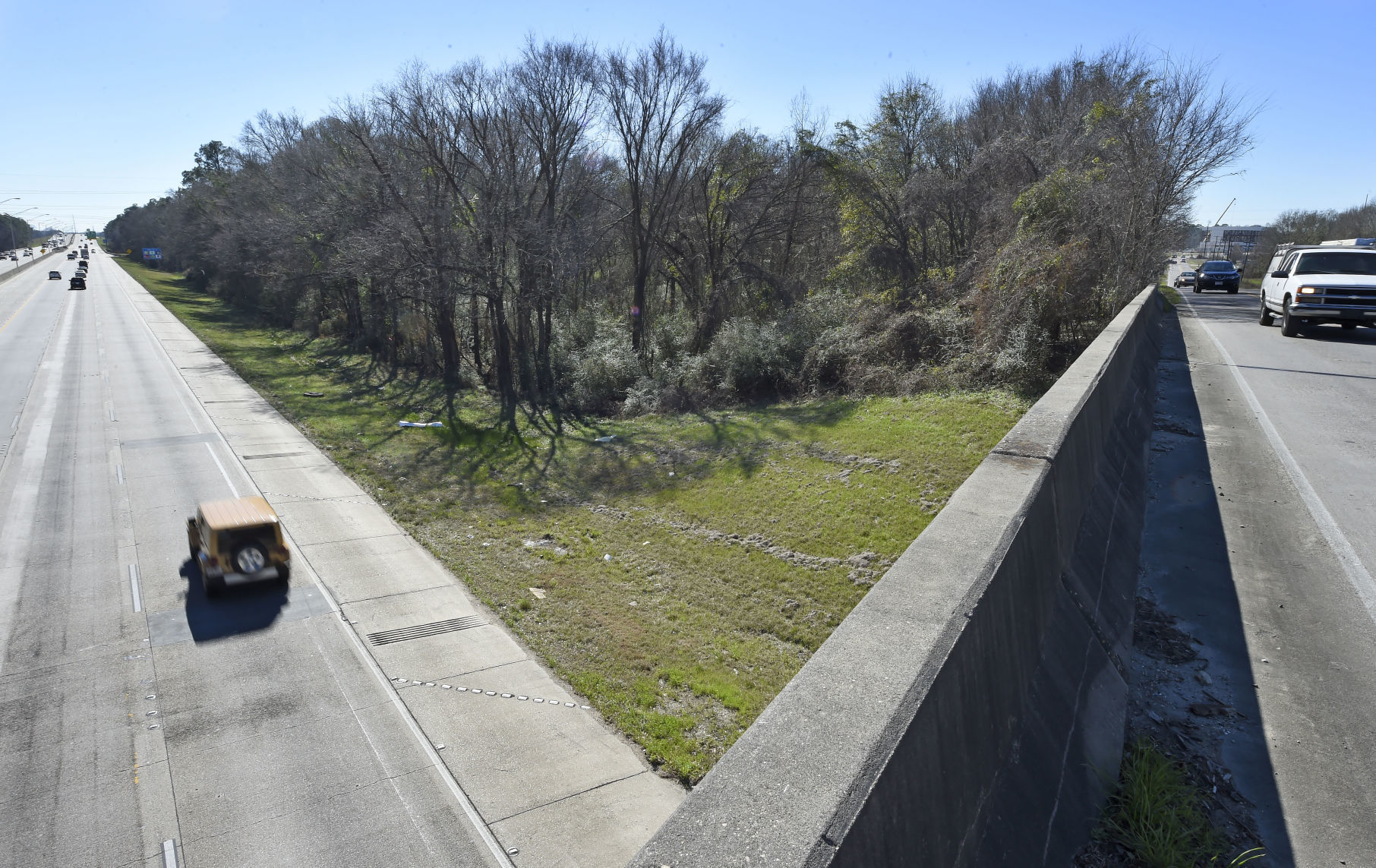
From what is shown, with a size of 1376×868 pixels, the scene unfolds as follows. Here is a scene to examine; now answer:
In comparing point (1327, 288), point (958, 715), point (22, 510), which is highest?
point (1327, 288)

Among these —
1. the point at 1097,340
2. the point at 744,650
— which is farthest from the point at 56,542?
the point at 1097,340

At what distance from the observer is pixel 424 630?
993 centimetres

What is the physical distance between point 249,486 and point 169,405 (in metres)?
10.5

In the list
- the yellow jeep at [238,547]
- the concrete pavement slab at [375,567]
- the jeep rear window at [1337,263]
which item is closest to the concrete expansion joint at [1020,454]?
the concrete pavement slab at [375,567]

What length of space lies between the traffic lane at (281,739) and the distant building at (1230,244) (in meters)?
62.7

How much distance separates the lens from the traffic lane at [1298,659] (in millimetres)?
3467

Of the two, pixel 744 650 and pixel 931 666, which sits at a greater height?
pixel 931 666

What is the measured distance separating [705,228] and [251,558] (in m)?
25.6

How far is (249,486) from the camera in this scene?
16.0 m

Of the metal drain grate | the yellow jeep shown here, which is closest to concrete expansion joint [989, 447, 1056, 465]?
the metal drain grate

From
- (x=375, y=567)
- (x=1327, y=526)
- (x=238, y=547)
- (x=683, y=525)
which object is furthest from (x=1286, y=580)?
(x=238, y=547)

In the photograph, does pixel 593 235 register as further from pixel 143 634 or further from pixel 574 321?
pixel 143 634

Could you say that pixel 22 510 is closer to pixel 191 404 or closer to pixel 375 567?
pixel 375 567

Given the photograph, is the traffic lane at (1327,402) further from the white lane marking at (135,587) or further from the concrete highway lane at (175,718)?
the white lane marking at (135,587)
